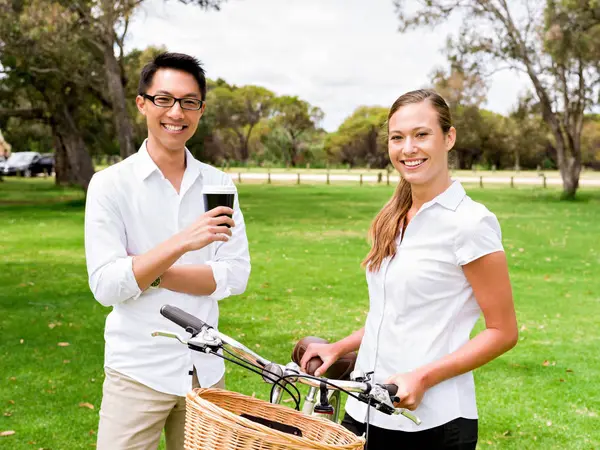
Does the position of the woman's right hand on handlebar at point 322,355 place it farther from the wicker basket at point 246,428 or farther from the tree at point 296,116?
the tree at point 296,116

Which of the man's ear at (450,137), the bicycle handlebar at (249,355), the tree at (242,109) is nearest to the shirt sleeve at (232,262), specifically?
the bicycle handlebar at (249,355)

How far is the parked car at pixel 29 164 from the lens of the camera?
5791 centimetres

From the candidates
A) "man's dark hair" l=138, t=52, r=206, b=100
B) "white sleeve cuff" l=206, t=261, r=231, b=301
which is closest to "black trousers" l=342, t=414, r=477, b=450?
"white sleeve cuff" l=206, t=261, r=231, b=301

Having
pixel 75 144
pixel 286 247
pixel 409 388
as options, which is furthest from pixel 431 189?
pixel 75 144

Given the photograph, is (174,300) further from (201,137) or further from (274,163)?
(274,163)

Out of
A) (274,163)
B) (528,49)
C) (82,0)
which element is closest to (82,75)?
(82,0)

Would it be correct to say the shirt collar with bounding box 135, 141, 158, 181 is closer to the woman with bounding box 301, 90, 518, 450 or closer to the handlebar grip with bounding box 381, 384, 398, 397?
the woman with bounding box 301, 90, 518, 450

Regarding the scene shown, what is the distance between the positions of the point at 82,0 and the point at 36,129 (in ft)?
107

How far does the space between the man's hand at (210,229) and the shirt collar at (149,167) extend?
53cm

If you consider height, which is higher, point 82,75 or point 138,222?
point 82,75

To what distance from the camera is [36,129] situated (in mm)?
56719

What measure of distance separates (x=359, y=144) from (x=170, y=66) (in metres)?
96.1

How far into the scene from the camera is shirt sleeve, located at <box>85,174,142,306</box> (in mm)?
2908

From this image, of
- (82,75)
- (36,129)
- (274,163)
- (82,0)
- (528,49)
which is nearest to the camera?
(82,0)
